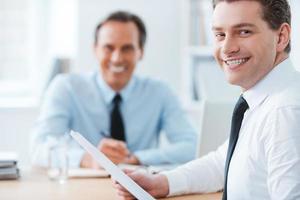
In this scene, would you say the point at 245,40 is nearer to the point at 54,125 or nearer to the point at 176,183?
the point at 176,183

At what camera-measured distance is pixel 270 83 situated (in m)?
1.47

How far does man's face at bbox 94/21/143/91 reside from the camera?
284 cm

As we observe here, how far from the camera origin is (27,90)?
409 cm

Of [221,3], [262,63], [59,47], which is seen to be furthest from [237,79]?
[59,47]

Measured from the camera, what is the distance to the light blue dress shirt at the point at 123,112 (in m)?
2.65

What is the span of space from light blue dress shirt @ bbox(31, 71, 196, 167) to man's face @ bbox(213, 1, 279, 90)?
3.58ft

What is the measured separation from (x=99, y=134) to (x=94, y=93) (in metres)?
0.21

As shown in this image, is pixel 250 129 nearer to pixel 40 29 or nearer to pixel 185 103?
pixel 185 103

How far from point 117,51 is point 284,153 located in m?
1.69

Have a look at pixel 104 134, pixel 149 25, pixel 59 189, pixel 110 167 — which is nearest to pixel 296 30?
pixel 104 134

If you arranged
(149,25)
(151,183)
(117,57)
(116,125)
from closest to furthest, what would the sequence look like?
(151,183) → (116,125) → (117,57) → (149,25)

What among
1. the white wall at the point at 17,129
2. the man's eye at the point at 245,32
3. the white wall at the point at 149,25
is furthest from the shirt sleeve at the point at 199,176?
the white wall at the point at 17,129

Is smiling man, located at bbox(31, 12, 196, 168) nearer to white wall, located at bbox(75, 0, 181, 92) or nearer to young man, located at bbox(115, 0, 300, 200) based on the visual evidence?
white wall, located at bbox(75, 0, 181, 92)

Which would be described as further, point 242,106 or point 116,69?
point 116,69
